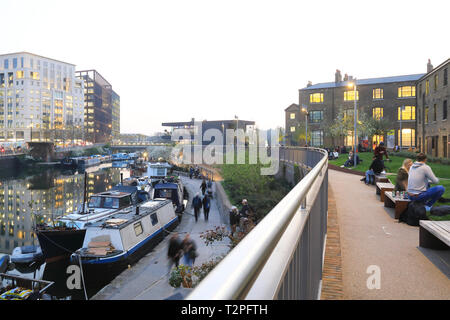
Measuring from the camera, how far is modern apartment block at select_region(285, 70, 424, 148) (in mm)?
56469

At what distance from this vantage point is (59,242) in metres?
21.7

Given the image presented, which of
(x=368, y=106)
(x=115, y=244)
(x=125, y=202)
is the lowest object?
(x=115, y=244)

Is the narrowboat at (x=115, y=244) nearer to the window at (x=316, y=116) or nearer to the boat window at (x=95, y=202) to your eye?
the boat window at (x=95, y=202)

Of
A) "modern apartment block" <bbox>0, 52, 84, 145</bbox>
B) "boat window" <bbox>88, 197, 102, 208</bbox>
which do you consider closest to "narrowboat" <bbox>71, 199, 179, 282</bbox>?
"boat window" <bbox>88, 197, 102, 208</bbox>

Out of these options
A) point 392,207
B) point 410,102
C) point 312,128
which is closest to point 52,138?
point 312,128

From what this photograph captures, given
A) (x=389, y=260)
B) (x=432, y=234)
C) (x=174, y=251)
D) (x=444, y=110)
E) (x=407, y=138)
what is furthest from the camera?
(x=407, y=138)

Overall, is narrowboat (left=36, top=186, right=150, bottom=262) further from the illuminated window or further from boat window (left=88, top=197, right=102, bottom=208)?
the illuminated window

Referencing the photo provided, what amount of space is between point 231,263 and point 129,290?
16.2 metres

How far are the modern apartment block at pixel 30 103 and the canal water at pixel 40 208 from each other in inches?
2996

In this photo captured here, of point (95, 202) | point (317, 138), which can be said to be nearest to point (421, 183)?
point (95, 202)

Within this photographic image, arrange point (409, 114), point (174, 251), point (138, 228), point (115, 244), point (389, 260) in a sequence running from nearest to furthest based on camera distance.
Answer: point (389, 260) → point (174, 251) → point (115, 244) → point (138, 228) → point (409, 114)

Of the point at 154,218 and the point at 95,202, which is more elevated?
the point at 95,202

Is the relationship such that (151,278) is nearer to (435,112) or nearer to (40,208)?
(40,208)

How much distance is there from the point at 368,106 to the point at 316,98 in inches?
341
